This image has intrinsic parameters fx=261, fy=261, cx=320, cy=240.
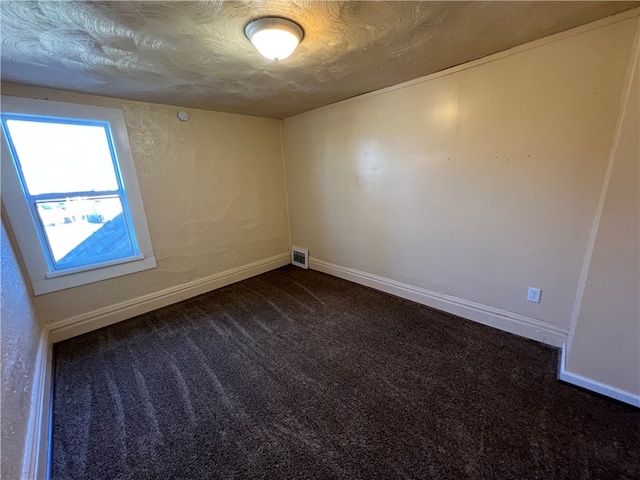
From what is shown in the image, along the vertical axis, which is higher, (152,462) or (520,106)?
(520,106)

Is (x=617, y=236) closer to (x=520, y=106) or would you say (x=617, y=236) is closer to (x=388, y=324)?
(x=520, y=106)

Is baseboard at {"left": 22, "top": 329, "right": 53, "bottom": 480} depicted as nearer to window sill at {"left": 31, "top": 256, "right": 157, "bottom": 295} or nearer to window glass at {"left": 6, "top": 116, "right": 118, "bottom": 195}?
window sill at {"left": 31, "top": 256, "right": 157, "bottom": 295}

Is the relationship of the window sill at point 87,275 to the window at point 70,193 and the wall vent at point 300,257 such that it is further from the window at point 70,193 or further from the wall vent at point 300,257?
the wall vent at point 300,257

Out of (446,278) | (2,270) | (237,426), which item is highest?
(2,270)

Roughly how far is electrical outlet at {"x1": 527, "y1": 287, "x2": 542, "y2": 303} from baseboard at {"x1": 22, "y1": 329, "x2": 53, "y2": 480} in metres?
3.12

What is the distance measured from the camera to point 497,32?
1596 mm

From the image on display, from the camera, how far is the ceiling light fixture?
1.35m

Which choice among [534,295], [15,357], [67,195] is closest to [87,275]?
[67,195]

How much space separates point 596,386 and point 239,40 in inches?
117

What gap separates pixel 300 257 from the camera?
158 inches

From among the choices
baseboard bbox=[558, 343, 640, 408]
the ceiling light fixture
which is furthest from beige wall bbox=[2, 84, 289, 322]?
baseboard bbox=[558, 343, 640, 408]

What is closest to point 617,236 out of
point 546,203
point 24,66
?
point 546,203

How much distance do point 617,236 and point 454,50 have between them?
152cm

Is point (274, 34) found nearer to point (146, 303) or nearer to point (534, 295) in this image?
point (534, 295)
